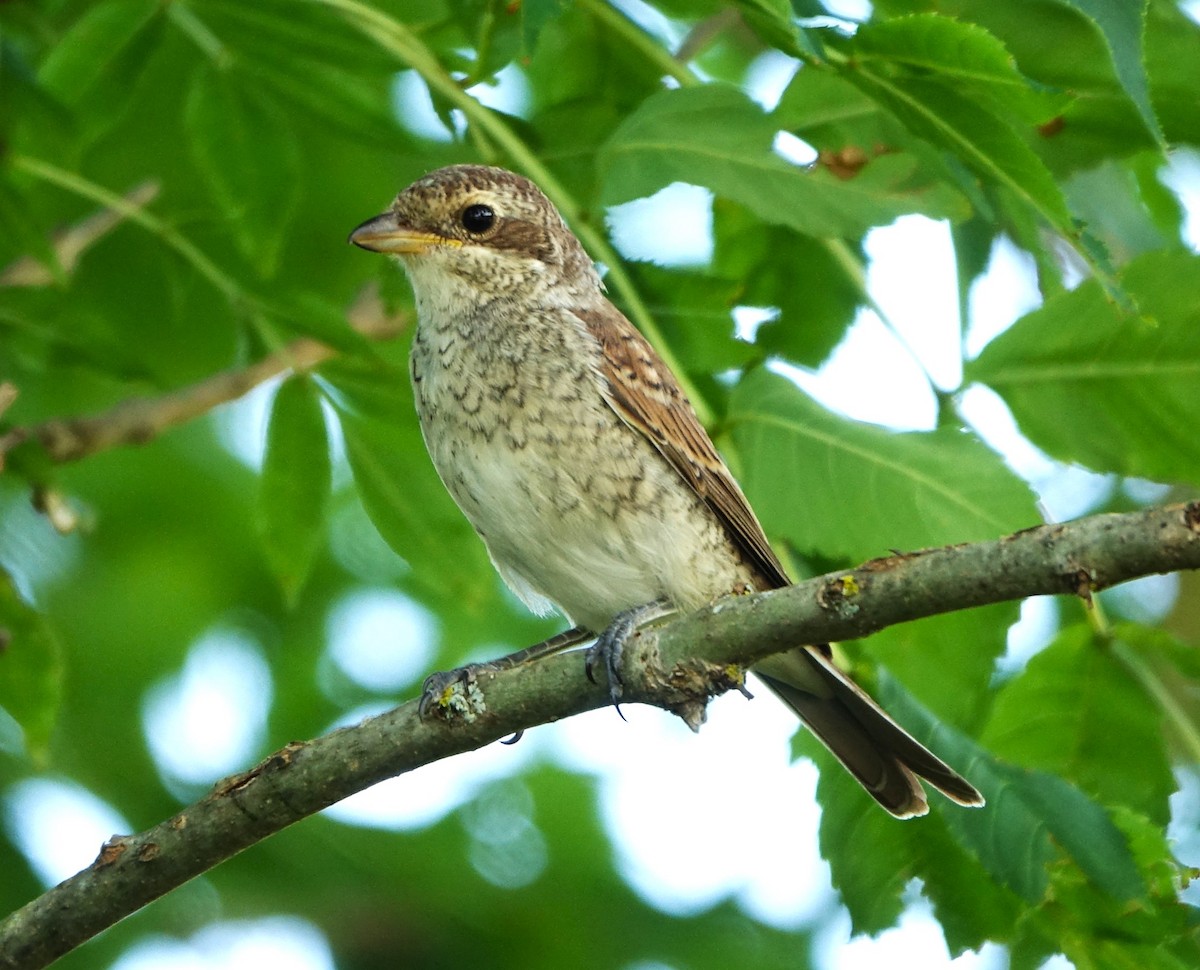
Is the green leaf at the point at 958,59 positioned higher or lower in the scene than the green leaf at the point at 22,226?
lower

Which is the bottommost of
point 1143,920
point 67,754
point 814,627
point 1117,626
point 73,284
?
point 1143,920

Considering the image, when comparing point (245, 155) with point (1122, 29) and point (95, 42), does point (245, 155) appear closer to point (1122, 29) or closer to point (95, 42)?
point (95, 42)

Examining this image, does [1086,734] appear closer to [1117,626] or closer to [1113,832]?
[1117,626]

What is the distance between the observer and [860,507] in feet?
11.2

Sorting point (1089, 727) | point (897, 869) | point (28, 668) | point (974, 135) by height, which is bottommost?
point (897, 869)

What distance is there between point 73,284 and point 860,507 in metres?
2.84

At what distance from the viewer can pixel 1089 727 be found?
3670mm

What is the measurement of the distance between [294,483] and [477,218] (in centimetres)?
106

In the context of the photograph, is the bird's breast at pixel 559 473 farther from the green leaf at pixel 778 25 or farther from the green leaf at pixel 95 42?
the green leaf at pixel 778 25

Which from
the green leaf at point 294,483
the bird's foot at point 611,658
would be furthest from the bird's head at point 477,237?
the bird's foot at point 611,658

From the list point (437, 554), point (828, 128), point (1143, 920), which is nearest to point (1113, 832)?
point (1143, 920)

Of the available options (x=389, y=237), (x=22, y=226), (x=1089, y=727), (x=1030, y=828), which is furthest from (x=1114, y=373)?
(x=22, y=226)

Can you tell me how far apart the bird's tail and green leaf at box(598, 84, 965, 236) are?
43.3 inches

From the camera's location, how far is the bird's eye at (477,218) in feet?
15.8
